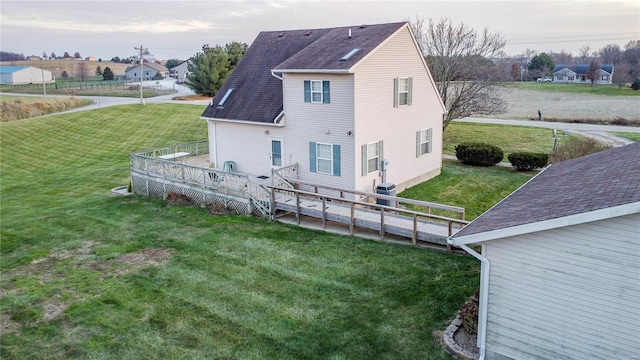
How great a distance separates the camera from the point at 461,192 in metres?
20.0

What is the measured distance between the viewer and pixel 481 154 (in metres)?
24.5

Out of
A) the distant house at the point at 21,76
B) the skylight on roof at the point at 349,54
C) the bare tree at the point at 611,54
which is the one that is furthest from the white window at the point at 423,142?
the distant house at the point at 21,76

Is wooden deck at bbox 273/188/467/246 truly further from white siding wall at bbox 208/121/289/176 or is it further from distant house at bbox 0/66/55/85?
distant house at bbox 0/66/55/85

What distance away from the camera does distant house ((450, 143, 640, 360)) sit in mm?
6547

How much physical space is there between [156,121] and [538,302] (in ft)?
129

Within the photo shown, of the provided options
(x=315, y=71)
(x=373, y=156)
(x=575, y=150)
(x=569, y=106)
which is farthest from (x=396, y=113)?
(x=569, y=106)

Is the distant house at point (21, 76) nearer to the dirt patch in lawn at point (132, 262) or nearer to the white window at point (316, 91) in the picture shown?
the white window at point (316, 91)

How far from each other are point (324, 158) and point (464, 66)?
1630 centimetres

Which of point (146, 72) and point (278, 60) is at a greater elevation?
point (146, 72)

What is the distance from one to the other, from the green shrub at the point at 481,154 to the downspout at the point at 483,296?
698 inches

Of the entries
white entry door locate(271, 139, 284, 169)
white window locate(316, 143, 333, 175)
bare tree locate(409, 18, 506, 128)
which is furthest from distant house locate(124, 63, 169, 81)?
white window locate(316, 143, 333, 175)

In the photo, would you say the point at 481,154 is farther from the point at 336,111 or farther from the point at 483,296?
the point at 483,296

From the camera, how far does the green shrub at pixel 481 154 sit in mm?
24422

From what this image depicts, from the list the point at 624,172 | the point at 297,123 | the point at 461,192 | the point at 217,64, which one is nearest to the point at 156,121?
the point at 217,64
